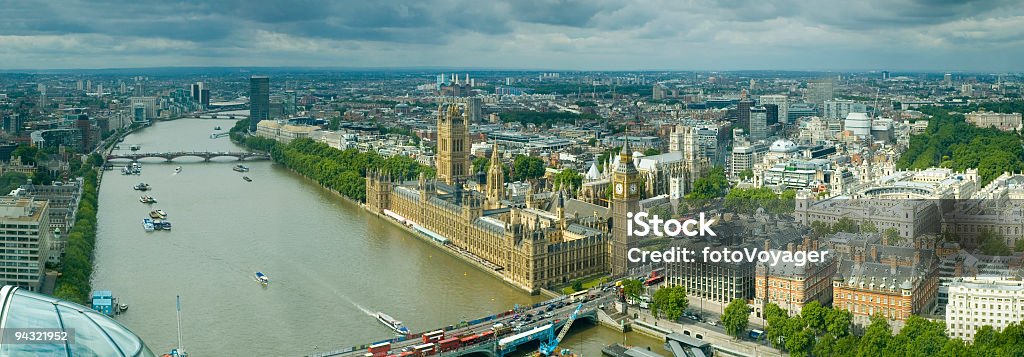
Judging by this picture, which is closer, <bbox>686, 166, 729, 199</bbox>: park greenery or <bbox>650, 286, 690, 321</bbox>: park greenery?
<bbox>650, 286, 690, 321</bbox>: park greenery

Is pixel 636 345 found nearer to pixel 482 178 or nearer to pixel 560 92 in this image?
pixel 482 178

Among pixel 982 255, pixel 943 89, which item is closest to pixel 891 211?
pixel 982 255

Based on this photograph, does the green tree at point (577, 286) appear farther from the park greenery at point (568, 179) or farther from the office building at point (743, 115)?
the office building at point (743, 115)

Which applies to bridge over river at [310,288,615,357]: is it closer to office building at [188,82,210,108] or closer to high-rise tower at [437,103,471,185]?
high-rise tower at [437,103,471,185]

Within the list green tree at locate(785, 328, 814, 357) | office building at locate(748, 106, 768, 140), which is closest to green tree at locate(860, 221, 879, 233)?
green tree at locate(785, 328, 814, 357)

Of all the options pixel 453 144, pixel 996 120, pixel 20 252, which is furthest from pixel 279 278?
pixel 996 120

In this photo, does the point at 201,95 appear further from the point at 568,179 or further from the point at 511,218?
the point at 511,218

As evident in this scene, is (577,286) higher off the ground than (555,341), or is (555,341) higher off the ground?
(577,286)
